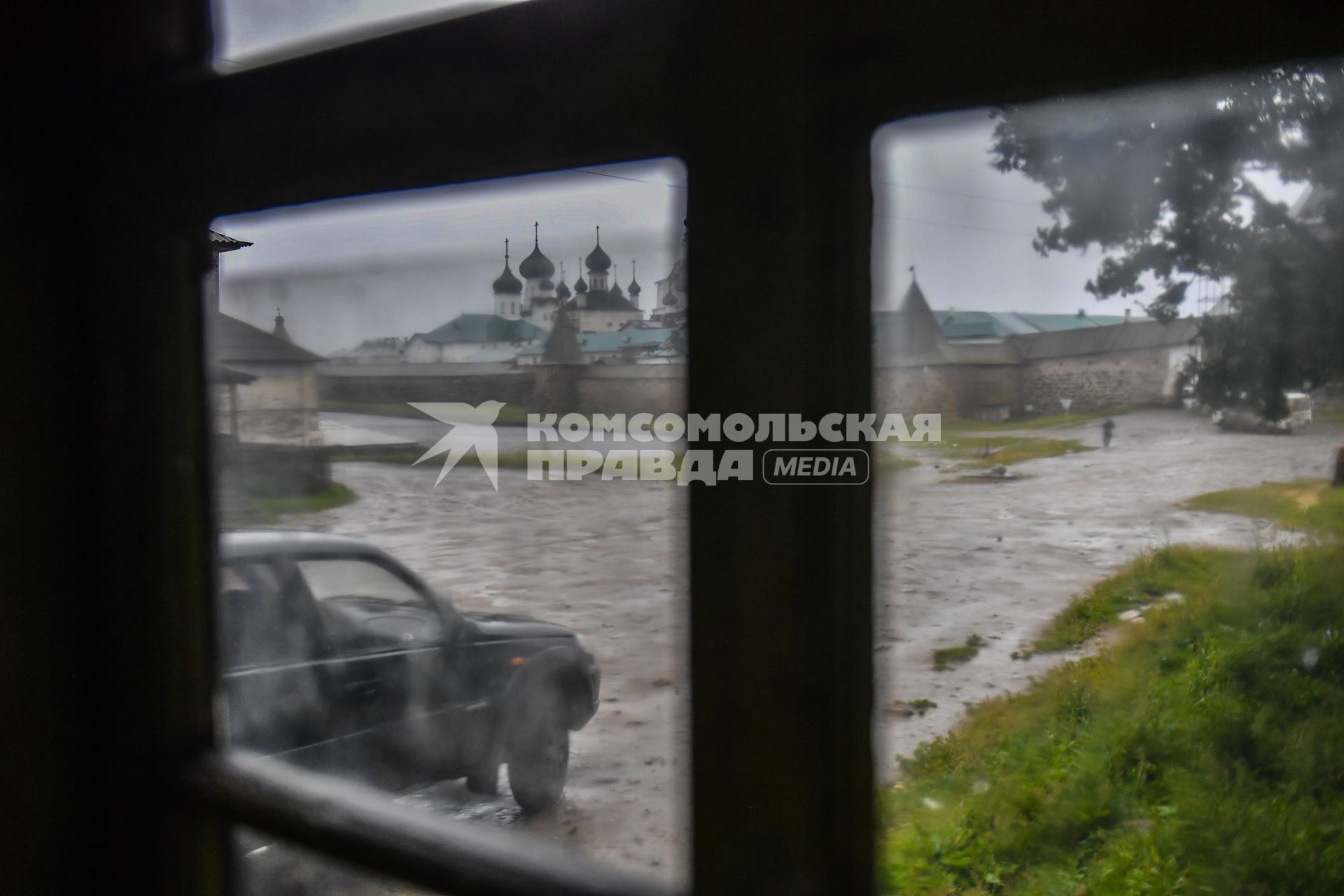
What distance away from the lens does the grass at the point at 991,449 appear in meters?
0.85

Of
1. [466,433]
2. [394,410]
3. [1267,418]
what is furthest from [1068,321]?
[394,410]

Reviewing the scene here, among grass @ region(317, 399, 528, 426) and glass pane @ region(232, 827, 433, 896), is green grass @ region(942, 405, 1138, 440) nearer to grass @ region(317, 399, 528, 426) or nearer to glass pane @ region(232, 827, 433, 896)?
grass @ region(317, 399, 528, 426)

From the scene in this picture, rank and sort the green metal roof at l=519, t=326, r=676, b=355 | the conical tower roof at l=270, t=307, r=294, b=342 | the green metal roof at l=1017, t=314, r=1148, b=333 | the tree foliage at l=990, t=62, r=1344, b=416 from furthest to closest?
1. the conical tower roof at l=270, t=307, r=294, b=342
2. the green metal roof at l=519, t=326, r=676, b=355
3. the green metal roof at l=1017, t=314, r=1148, b=333
4. the tree foliage at l=990, t=62, r=1344, b=416

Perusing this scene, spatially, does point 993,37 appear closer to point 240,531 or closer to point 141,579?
point 240,531

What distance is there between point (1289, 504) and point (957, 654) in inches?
11.6

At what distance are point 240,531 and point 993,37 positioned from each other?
121 cm

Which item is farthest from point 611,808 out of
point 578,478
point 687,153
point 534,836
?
point 687,153

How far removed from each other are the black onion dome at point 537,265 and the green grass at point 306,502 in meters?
0.42

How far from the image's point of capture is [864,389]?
0.86 m

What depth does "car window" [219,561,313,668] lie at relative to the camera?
135cm

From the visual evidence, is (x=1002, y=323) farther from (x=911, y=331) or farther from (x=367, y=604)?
(x=367, y=604)

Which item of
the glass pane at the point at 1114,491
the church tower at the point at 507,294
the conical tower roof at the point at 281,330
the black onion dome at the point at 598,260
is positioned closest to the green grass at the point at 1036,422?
the glass pane at the point at 1114,491

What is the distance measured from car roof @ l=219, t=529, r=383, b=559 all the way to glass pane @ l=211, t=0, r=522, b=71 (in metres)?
0.65

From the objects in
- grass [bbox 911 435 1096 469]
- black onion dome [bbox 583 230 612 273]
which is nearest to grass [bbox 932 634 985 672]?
grass [bbox 911 435 1096 469]
